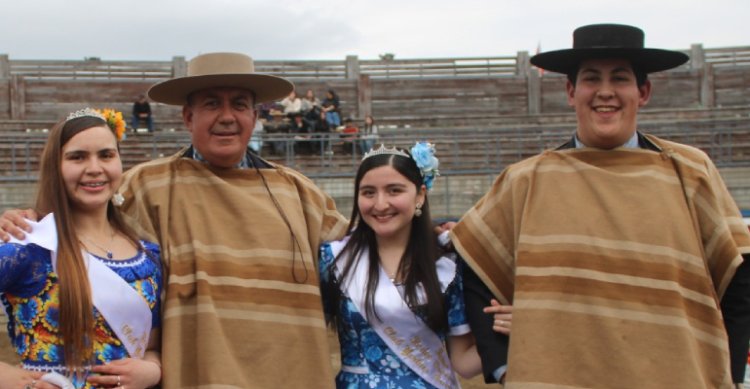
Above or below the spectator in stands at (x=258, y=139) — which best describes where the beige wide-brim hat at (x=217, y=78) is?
above

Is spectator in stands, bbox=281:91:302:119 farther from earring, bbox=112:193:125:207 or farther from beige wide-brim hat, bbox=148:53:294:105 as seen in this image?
earring, bbox=112:193:125:207

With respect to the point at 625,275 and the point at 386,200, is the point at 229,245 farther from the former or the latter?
the point at 625,275

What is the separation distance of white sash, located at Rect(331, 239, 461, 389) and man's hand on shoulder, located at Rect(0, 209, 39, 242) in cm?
126

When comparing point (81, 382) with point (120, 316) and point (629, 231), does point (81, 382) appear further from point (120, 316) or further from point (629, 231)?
point (629, 231)

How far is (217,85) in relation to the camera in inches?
148

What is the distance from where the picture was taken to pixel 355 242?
373 centimetres

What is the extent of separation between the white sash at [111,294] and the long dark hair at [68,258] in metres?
0.04

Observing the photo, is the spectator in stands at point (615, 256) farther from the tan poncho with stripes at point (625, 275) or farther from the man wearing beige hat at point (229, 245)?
the man wearing beige hat at point (229, 245)

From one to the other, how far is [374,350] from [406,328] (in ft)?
0.53

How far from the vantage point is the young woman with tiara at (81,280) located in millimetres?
3023

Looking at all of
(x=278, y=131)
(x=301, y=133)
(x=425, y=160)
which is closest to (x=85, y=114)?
(x=425, y=160)

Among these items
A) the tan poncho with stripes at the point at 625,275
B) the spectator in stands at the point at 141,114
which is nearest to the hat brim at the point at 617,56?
the tan poncho with stripes at the point at 625,275

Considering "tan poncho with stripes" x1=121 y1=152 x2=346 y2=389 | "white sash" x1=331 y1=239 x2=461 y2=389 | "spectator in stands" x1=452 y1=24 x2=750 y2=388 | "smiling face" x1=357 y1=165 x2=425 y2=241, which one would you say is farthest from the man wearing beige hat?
"spectator in stands" x1=452 y1=24 x2=750 y2=388

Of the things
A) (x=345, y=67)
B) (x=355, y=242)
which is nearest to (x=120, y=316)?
(x=355, y=242)
